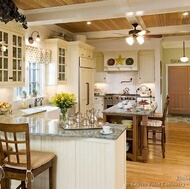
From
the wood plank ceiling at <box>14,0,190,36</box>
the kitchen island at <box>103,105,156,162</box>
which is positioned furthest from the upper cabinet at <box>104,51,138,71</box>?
the kitchen island at <box>103,105,156,162</box>

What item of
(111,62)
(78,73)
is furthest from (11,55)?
(111,62)

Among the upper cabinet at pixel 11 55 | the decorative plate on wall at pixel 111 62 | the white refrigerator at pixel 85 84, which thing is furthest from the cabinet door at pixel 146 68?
the upper cabinet at pixel 11 55

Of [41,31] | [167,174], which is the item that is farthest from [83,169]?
[41,31]

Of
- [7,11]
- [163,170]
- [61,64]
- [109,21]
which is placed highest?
[109,21]

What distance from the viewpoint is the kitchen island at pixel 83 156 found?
2.38m

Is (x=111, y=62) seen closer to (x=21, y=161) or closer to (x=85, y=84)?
(x=85, y=84)

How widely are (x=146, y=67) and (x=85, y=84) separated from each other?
257cm

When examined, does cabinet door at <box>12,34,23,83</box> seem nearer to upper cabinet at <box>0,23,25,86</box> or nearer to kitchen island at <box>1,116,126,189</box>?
upper cabinet at <box>0,23,25,86</box>

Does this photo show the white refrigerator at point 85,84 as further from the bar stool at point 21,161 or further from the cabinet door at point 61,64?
the bar stool at point 21,161

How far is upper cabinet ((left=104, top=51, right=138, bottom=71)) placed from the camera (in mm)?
8208

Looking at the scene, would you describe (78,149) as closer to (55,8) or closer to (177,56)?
(55,8)

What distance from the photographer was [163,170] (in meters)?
3.79

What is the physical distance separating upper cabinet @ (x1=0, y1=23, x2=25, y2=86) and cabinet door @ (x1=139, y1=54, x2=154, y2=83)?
4798mm

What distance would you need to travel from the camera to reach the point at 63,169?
2.60 metres
